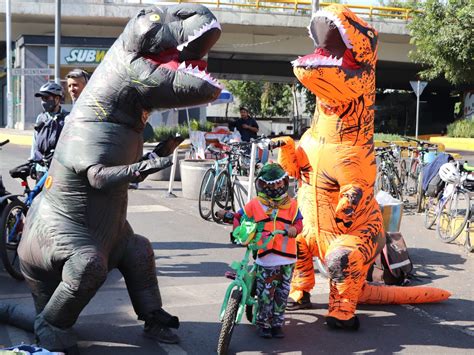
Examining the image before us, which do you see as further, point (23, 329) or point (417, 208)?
point (417, 208)

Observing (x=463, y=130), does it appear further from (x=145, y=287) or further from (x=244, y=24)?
(x=145, y=287)

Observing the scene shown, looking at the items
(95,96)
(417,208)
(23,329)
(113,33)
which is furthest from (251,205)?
(113,33)

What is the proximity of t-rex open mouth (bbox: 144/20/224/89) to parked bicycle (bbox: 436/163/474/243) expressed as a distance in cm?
532

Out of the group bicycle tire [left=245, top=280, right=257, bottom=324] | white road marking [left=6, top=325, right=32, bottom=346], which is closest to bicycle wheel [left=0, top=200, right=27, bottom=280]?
white road marking [left=6, top=325, right=32, bottom=346]

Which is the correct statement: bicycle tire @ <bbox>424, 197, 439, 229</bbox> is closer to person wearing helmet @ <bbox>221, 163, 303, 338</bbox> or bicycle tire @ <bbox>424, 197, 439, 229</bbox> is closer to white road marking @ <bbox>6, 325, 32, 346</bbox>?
person wearing helmet @ <bbox>221, 163, 303, 338</bbox>

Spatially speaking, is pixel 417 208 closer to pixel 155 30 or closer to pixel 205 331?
pixel 205 331

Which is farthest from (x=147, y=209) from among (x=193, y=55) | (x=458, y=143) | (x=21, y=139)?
(x=458, y=143)

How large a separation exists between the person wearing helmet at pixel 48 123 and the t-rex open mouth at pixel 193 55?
8.91ft

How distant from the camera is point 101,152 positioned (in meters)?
3.81

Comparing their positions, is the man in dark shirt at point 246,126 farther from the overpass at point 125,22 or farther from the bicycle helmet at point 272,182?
the overpass at point 125,22

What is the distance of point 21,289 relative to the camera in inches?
227

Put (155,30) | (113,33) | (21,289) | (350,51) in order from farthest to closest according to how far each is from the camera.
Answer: (113,33) < (21,289) < (350,51) < (155,30)

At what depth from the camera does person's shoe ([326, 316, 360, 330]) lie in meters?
4.82

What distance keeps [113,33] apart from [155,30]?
25.9 metres
